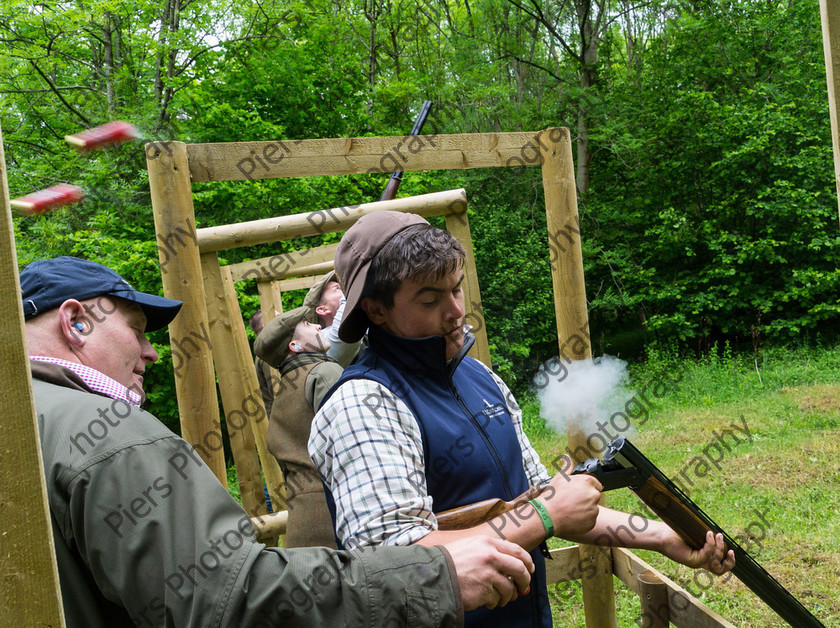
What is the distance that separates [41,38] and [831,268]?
51.4 ft

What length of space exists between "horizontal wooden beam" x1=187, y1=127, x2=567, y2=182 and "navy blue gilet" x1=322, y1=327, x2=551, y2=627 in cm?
100

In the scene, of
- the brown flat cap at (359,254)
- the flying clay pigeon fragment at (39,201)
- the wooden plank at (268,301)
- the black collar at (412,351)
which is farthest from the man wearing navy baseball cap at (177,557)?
the wooden plank at (268,301)

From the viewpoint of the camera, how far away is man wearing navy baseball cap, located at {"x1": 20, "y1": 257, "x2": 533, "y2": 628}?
1.13 m

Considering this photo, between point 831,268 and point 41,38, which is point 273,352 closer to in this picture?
point 41,38

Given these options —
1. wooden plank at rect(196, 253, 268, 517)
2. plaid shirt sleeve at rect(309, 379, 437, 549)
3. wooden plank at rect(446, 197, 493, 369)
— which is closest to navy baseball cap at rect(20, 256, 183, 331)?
plaid shirt sleeve at rect(309, 379, 437, 549)

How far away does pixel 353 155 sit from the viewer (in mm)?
2744

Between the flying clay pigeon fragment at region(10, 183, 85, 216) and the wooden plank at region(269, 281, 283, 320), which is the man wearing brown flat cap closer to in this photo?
the flying clay pigeon fragment at region(10, 183, 85, 216)

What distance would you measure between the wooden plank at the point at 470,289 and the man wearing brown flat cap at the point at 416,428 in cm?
151

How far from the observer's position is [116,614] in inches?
49.5

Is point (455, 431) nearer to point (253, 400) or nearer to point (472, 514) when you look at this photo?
point (472, 514)

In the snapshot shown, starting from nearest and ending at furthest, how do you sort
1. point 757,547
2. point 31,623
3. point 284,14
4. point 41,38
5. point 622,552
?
point 31,623, point 622,552, point 757,547, point 41,38, point 284,14

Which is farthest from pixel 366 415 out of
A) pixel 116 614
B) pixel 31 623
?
pixel 31 623

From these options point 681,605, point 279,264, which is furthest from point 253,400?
point 681,605

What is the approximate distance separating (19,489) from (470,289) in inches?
113
